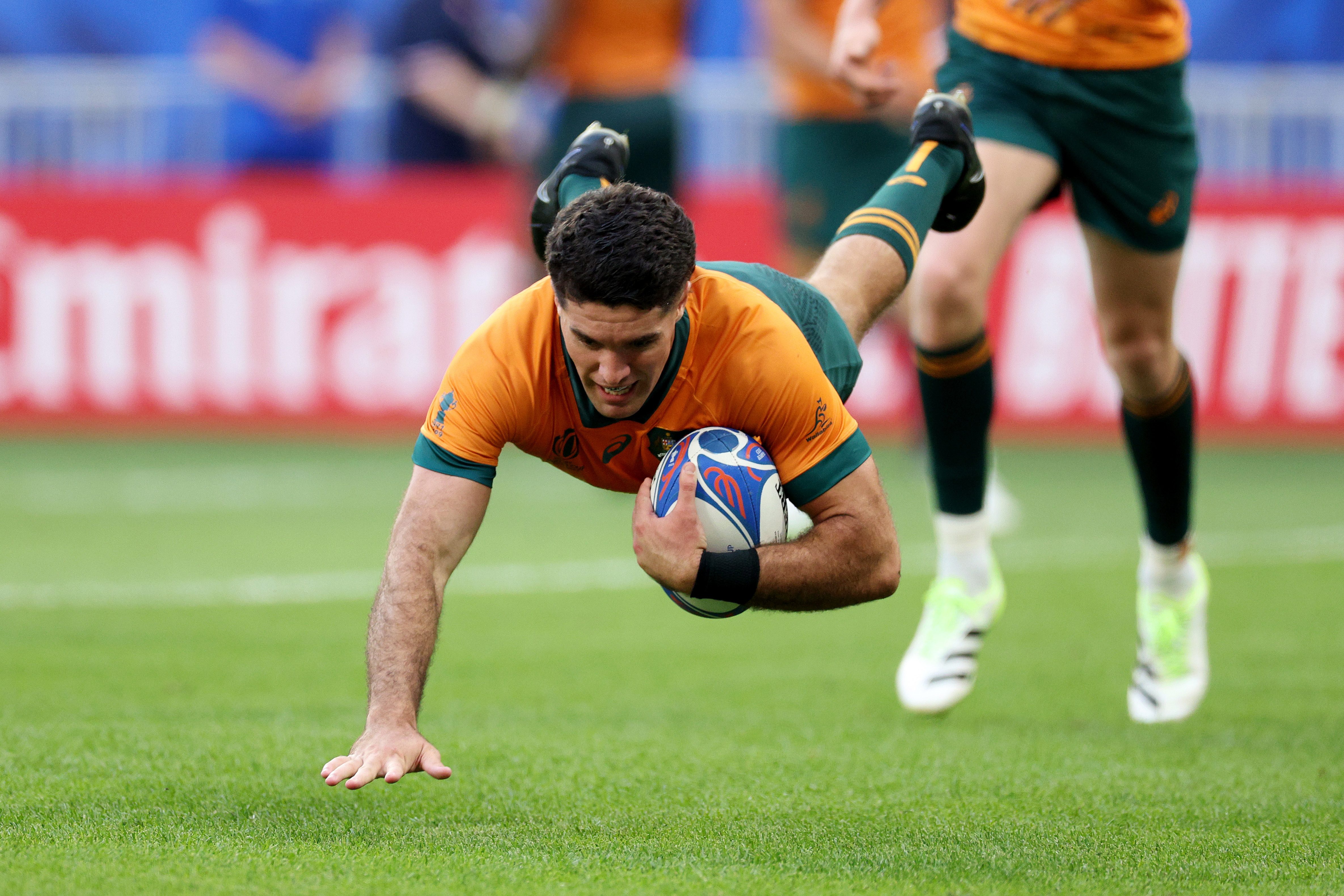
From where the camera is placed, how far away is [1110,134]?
4867mm

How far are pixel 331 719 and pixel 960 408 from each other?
2.02 metres

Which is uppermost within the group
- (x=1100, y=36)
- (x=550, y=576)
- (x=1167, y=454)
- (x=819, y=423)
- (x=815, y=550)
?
(x=1100, y=36)

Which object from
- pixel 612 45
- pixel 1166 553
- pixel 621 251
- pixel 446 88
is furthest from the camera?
pixel 446 88

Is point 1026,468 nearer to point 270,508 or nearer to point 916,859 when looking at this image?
point 270,508

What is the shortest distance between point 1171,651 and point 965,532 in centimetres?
68

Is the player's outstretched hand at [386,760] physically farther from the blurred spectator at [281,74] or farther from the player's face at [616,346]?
the blurred spectator at [281,74]

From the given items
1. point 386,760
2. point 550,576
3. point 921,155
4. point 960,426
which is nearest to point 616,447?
point 386,760

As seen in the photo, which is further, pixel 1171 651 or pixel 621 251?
pixel 1171 651

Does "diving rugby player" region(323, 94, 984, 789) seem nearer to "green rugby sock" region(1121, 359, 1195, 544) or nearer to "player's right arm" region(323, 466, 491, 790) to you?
"player's right arm" region(323, 466, 491, 790)

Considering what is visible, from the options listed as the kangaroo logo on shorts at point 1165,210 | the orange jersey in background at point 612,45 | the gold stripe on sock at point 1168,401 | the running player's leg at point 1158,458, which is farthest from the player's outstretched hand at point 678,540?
the orange jersey in background at point 612,45

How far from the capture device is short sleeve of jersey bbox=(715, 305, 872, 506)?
3.72 meters

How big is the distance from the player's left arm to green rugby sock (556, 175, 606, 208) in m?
1.06

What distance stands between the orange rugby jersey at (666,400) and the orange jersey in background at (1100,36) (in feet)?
5.09

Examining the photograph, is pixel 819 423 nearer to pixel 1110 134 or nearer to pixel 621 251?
pixel 621 251
